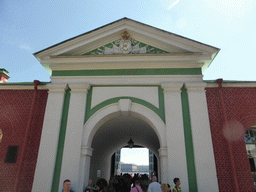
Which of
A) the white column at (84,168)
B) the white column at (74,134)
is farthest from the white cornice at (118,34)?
the white column at (84,168)

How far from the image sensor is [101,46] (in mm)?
7766

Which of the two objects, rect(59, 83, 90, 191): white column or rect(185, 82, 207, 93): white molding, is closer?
rect(59, 83, 90, 191): white column

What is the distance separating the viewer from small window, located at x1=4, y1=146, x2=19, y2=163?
665cm

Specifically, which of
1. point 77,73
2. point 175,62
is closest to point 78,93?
point 77,73

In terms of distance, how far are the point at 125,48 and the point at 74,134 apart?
353 centimetres

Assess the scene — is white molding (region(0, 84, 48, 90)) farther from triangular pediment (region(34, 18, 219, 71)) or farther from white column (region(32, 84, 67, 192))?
triangular pediment (region(34, 18, 219, 71))

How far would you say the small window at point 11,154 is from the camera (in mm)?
6652

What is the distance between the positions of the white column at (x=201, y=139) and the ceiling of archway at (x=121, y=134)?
2.50 m

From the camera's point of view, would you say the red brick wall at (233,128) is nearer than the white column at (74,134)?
Yes

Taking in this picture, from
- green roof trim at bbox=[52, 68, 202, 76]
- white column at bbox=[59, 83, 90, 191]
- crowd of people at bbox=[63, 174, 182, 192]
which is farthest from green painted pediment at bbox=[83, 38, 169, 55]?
crowd of people at bbox=[63, 174, 182, 192]

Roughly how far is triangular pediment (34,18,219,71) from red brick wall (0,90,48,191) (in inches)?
57.6

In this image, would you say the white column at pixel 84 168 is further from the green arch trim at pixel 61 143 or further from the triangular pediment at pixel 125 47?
the triangular pediment at pixel 125 47

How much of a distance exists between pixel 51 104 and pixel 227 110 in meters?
5.86

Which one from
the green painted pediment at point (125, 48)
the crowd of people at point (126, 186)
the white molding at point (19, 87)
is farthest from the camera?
the green painted pediment at point (125, 48)
